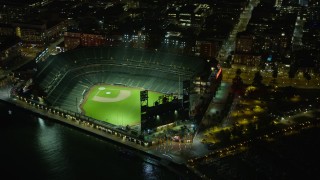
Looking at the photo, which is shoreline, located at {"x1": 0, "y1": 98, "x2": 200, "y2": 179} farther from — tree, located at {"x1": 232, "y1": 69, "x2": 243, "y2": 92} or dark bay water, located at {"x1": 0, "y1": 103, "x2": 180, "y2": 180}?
tree, located at {"x1": 232, "y1": 69, "x2": 243, "y2": 92}

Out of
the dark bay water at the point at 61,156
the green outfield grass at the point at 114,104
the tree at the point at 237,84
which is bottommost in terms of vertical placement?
the dark bay water at the point at 61,156

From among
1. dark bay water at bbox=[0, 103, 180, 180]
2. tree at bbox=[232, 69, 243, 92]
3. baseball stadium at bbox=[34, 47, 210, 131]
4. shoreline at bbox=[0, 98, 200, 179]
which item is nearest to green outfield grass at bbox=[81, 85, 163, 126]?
baseball stadium at bbox=[34, 47, 210, 131]

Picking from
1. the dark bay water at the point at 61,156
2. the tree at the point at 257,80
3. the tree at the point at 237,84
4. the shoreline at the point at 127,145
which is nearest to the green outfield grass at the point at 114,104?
the shoreline at the point at 127,145

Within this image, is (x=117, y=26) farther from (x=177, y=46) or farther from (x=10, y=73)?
(x=10, y=73)

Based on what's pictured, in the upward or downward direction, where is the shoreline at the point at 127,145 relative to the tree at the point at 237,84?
downward

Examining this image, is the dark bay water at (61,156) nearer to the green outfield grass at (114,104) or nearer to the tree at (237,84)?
the green outfield grass at (114,104)

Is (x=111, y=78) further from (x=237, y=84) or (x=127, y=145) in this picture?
(x=127, y=145)

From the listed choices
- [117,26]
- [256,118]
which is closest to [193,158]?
[256,118]
